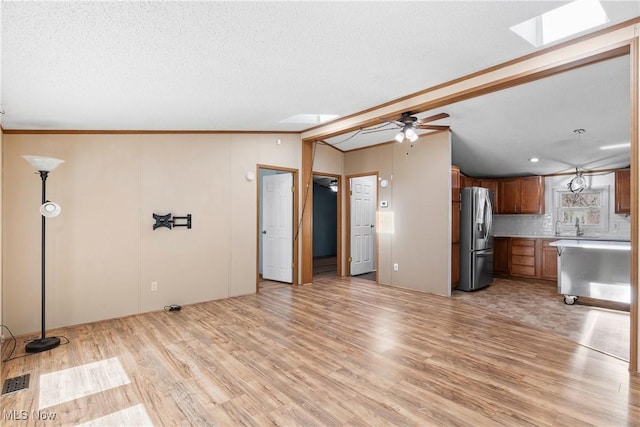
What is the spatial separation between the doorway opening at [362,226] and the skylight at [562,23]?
3994mm

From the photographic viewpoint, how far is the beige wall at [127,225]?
3600mm

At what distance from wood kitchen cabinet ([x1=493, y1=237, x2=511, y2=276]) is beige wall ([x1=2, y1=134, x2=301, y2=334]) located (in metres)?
5.16

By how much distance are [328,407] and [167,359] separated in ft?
5.15

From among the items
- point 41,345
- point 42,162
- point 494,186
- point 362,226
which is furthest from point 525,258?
point 42,162


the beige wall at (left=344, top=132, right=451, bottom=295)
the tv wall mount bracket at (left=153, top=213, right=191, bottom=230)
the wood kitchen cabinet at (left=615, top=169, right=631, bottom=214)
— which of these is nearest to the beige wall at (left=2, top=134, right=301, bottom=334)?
the tv wall mount bracket at (left=153, top=213, right=191, bottom=230)

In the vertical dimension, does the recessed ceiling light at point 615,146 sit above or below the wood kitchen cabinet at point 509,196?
above

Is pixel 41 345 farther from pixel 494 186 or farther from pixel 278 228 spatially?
pixel 494 186

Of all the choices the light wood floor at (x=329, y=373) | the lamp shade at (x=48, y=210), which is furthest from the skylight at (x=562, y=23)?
the lamp shade at (x=48, y=210)

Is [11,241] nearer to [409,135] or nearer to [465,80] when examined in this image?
[409,135]

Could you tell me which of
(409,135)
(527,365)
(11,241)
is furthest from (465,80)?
(11,241)

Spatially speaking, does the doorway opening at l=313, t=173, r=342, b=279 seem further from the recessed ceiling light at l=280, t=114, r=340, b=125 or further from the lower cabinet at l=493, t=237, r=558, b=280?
the lower cabinet at l=493, t=237, r=558, b=280

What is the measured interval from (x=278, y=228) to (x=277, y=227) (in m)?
0.03

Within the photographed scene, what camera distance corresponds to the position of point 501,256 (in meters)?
7.00

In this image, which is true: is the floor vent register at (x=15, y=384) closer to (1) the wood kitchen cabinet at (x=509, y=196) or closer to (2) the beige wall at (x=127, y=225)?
(2) the beige wall at (x=127, y=225)
